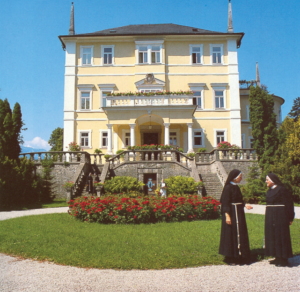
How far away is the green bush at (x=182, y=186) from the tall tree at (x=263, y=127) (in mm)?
4775

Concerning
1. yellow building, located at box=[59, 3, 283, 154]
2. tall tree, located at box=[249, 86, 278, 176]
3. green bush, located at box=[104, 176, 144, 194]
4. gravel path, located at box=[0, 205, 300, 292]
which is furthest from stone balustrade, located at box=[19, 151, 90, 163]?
gravel path, located at box=[0, 205, 300, 292]

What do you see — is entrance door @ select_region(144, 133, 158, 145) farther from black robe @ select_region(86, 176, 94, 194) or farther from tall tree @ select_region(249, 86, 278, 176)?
tall tree @ select_region(249, 86, 278, 176)

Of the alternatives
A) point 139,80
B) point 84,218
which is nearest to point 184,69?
point 139,80

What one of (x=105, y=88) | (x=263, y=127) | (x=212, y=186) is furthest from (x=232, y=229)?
(x=105, y=88)

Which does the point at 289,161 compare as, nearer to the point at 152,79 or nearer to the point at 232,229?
the point at 232,229

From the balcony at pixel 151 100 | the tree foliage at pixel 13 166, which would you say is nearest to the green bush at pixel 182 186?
the tree foliage at pixel 13 166

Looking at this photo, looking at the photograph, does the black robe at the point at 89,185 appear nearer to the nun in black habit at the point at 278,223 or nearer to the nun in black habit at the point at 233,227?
the nun in black habit at the point at 233,227

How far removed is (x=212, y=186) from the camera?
1877 centimetres

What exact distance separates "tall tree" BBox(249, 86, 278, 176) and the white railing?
659cm

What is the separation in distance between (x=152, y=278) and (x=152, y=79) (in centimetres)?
2486

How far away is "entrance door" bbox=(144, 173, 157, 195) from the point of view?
20.4 meters

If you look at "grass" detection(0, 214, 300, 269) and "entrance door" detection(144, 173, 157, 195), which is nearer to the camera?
"grass" detection(0, 214, 300, 269)

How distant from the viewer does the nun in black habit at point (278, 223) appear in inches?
242

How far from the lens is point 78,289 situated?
499cm
